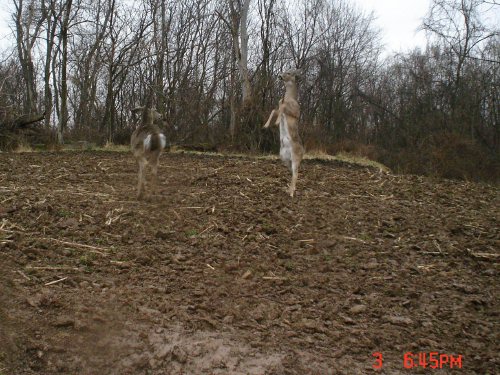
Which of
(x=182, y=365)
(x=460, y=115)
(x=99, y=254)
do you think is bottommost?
(x=182, y=365)

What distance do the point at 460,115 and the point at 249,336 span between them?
2502cm

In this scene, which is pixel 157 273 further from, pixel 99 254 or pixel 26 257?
pixel 26 257

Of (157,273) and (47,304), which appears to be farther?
(157,273)

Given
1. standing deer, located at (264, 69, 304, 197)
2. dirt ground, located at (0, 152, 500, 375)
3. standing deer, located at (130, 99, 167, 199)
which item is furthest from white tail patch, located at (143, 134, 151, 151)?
standing deer, located at (264, 69, 304, 197)

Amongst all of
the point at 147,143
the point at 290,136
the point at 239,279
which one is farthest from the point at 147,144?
the point at 239,279

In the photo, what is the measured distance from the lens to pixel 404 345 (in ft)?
12.7

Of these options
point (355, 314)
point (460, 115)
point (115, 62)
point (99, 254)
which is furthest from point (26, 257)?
point (460, 115)

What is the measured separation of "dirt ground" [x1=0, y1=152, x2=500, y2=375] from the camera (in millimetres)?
3619

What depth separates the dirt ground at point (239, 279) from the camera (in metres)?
3.62
